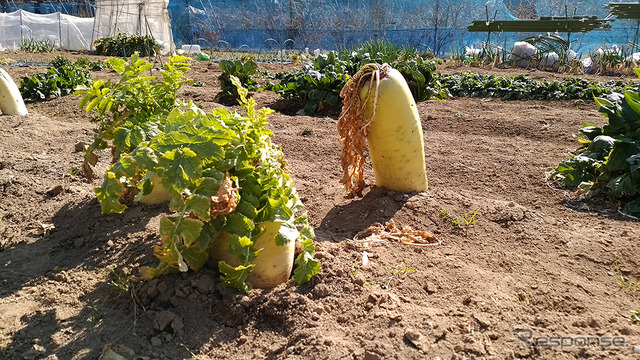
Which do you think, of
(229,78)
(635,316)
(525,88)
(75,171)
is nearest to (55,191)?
(75,171)

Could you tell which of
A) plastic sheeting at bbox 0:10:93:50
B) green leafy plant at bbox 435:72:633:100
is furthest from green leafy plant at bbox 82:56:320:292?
plastic sheeting at bbox 0:10:93:50

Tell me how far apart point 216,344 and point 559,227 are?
2257 millimetres

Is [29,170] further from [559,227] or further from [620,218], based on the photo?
[620,218]

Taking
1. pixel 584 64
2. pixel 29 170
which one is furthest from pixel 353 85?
pixel 584 64

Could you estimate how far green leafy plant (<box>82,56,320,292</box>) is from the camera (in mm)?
1822

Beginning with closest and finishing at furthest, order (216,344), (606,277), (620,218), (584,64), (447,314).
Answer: (216,344) → (447,314) → (606,277) → (620,218) → (584,64)

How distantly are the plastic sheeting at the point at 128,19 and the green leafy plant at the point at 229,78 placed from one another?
12934mm

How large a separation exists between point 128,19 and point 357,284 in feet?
70.0

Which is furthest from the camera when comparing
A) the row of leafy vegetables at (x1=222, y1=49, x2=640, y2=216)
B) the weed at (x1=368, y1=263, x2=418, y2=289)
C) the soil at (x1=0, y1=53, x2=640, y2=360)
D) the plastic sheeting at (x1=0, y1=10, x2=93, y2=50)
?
the plastic sheeting at (x1=0, y1=10, x2=93, y2=50)

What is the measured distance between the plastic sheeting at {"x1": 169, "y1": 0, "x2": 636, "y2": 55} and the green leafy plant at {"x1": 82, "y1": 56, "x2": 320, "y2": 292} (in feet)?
72.0

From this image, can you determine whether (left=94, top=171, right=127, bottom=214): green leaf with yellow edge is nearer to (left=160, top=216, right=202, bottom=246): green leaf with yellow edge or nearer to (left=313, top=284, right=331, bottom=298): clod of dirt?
(left=160, top=216, right=202, bottom=246): green leaf with yellow edge

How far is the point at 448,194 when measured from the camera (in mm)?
3334

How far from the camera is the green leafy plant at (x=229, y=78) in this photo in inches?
303

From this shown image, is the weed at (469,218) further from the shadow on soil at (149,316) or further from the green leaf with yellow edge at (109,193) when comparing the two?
the green leaf with yellow edge at (109,193)
